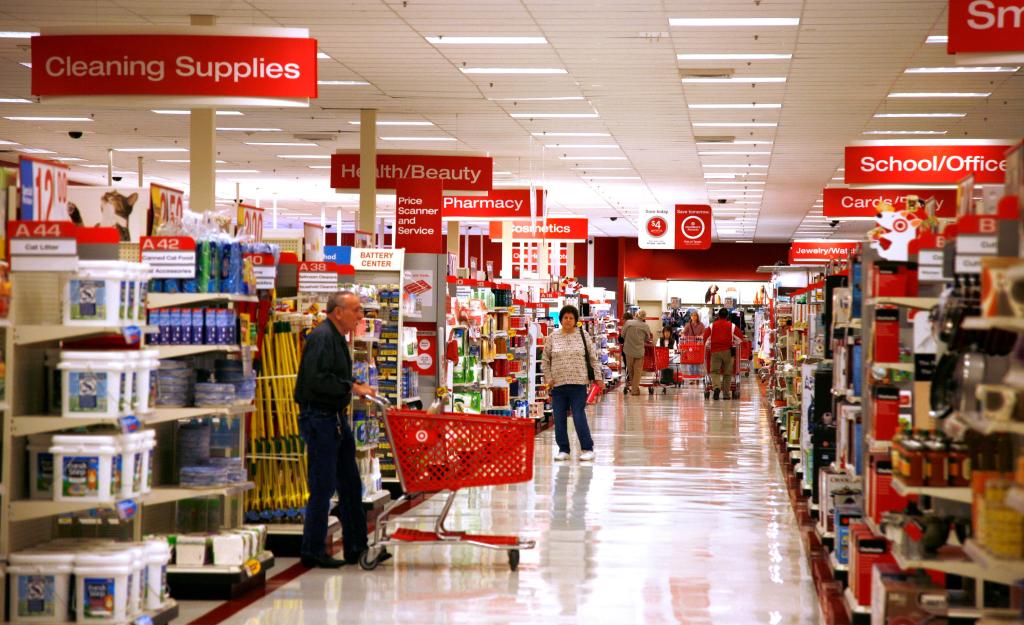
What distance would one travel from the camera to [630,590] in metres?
6.77

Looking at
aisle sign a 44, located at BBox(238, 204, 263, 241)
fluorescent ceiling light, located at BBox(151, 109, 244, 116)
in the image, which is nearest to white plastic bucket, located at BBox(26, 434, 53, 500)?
aisle sign a 44, located at BBox(238, 204, 263, 241)

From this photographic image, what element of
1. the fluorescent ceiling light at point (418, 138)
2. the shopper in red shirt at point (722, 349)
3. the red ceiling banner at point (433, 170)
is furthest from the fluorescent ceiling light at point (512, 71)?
the shopper in red shirt at point (722, 349)

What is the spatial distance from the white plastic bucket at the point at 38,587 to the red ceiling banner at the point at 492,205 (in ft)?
42.5


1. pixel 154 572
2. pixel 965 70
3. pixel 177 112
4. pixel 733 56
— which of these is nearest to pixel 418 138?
pixel 177 112

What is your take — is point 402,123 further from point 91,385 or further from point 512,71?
point 91,385

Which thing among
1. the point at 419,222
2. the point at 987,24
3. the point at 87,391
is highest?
the point at 987,24

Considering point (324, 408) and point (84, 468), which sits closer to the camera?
point (84, 468)

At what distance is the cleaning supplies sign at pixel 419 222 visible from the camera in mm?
13307

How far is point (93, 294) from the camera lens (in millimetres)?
5281

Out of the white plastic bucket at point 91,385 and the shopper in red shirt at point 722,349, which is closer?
the white plastic bucket at point 91,385

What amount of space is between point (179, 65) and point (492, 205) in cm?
1163

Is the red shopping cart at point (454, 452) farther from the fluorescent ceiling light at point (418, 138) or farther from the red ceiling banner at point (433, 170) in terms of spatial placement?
the fluorescent ceiling light at point (418, 138)

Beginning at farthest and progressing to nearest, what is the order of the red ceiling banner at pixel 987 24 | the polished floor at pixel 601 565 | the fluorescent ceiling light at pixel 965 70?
the fluorescent ceiling light at pixel 965 70 < the polished floor at pixel 601 565 < the red ceiling banner at pixel 987 24

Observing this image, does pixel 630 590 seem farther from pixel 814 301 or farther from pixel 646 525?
pixel 814 301
